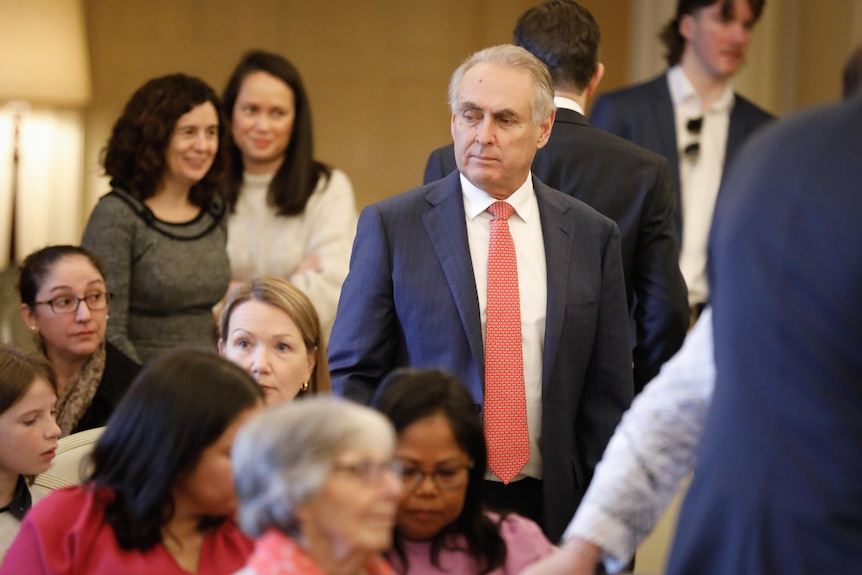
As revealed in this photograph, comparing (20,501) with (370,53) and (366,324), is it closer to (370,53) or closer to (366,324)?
(366,324)

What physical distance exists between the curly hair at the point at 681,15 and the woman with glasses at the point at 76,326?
2.44m

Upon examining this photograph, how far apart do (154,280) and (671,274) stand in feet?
5.06

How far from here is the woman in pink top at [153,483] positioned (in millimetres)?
2047

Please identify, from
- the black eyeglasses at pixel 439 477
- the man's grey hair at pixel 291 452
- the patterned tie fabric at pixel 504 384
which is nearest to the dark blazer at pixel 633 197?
the patterned tie fabric at pixel 504 384

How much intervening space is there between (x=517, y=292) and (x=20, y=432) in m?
1.05

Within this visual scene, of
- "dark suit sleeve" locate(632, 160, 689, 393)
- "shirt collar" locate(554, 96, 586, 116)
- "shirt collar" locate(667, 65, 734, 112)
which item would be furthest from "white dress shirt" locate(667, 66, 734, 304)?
"shirt collar" locate(554, 96, 586, 116)

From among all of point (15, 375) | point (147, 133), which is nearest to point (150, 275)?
point (147, 133)

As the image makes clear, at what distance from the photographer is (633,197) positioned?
3.50m

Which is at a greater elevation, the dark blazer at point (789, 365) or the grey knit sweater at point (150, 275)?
the dark blazer at point (789, 365)

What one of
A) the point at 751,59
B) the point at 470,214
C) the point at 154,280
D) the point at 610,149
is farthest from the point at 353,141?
the point at 470,214

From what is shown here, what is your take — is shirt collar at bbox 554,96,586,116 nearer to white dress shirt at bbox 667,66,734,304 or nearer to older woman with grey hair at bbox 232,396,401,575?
white dress shirt at bbox 667,66,734,304

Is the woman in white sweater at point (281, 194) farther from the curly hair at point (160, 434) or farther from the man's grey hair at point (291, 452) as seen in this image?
the man's grey hair at point (291, 452)

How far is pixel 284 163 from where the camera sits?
466 centimetres

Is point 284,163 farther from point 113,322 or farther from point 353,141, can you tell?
point 353,141
